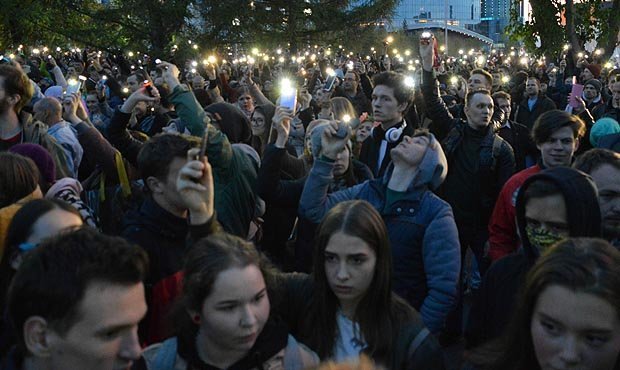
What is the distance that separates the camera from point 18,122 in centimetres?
479

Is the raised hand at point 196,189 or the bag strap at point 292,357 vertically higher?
the raised hand at point 196,189

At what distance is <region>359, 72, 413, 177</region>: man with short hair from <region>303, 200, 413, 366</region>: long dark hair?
2233 mm

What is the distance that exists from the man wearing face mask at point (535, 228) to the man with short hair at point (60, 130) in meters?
3.20

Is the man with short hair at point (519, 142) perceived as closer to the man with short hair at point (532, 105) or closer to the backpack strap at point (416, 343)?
the man with short hair at point (532, 105)

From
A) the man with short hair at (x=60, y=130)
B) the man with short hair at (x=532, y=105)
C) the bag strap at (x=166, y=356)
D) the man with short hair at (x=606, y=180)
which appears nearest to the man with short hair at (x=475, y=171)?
the man with short hair at (x=606, y=180)

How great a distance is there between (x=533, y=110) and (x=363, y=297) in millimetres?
8041

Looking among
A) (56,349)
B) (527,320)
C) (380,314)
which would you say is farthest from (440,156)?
(56,349)

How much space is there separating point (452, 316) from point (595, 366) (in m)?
3.38

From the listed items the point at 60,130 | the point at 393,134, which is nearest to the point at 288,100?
the point at 393,134

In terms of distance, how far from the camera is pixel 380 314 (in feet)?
9.00

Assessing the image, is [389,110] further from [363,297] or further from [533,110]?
[533,110]

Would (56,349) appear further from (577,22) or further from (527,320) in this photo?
(577,22)

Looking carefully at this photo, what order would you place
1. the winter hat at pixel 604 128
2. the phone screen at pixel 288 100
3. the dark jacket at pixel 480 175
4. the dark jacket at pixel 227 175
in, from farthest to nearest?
the winter hat at pixel 604 128 → the dark jacket at pixel 480 175 → the phone screen at pixel 288 100 → the dark jacket at pixel 227 175

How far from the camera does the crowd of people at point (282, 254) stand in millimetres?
1993
